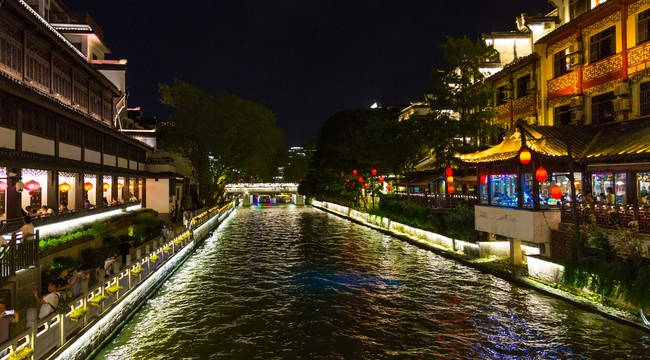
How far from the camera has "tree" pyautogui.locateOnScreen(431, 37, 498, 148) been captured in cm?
2673

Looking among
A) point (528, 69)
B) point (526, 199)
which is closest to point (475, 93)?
point (528, 69)

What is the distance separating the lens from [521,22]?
2898cm

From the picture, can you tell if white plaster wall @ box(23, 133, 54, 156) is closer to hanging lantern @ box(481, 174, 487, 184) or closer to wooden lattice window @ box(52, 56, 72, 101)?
wooden lattice window @ box(52, 56, 72, 101)

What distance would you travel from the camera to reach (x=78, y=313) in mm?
9391

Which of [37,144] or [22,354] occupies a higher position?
[37,144]

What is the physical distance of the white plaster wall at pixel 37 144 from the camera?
17.6m

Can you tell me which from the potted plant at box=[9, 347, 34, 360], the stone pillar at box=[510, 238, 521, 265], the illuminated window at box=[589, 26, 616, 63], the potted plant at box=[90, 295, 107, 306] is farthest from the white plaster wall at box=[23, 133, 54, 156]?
the illuminated window at box=[589, 26, 616, 63]

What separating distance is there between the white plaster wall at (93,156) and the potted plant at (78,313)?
17993 mm

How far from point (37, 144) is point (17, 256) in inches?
390

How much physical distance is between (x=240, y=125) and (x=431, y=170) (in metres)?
22.4

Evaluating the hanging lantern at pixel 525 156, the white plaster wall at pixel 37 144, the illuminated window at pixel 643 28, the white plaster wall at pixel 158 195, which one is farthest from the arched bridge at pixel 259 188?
the illuminated window at pixel 643 28

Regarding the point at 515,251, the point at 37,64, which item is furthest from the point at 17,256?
the point at 515,251

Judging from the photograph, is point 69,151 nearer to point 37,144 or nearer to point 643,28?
point 37,144

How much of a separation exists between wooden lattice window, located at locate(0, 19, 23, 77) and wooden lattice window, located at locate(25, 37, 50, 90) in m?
0.50
